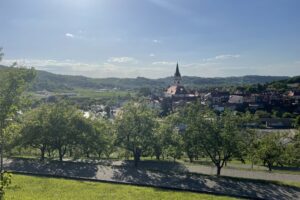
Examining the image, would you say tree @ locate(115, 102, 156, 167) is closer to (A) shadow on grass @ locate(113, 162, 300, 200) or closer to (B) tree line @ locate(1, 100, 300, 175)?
(B) tree line @ locate(1, 100, 300, 175)

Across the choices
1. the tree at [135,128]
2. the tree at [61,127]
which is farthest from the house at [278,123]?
the tree at [61,127]

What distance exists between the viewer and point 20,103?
20438 mm

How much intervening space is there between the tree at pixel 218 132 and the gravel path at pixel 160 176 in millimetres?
2425

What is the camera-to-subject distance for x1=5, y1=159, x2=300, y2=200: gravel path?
2473 centimetres

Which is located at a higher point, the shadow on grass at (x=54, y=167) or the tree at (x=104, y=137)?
the tree at (x=104, y=137)

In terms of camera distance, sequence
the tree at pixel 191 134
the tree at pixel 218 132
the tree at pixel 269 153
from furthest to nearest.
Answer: the tree at pixel 269 153, the tree at pixel 191 134, the tree at pixel 218 132

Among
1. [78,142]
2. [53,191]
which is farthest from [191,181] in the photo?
[78,142]

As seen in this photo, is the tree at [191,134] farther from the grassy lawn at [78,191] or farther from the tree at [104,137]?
the tree at [104,137]

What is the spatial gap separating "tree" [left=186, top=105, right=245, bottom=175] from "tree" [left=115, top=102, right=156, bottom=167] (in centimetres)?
485

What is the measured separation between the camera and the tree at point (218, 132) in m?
28.5

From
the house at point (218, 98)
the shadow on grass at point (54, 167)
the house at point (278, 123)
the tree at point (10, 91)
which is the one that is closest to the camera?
the tree at point (10, 91)

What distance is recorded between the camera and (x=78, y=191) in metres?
22.8

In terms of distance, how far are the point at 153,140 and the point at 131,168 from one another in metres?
3.63

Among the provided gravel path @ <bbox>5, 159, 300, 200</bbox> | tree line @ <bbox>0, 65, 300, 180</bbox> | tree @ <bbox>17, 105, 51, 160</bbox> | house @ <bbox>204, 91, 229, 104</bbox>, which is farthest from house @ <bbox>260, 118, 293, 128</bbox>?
tree @ <bbox>17, 105, 51, 160</bbox>
